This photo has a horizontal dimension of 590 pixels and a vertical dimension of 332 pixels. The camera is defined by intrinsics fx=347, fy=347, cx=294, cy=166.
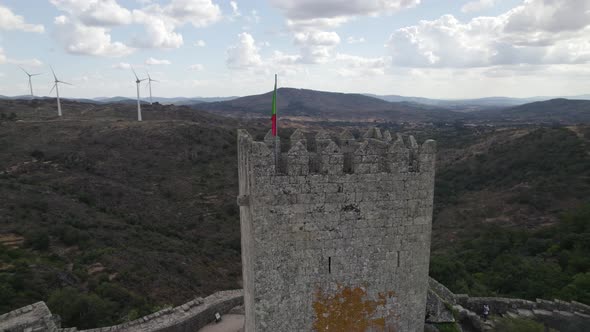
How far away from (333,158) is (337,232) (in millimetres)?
1436

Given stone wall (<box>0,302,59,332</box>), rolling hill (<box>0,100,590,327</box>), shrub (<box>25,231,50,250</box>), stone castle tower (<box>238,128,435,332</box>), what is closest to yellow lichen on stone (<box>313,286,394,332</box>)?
stone castle tower (<box>238,128,435,332</box>)

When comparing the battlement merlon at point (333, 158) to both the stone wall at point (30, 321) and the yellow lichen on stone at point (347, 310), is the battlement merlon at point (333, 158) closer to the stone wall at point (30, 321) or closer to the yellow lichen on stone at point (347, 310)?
the yellow lichen on stone at point (347, 310)

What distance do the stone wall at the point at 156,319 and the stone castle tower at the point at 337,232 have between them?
7.19m

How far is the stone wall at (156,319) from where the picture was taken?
1141 cm

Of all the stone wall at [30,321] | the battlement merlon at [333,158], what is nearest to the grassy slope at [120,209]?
the stone wall at [30,321]

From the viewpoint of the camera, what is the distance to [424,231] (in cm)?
708

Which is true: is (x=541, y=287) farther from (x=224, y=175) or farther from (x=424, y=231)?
(x=224, y=175)

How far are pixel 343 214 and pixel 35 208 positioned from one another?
28747 mm

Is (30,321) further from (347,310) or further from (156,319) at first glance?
(347,310)

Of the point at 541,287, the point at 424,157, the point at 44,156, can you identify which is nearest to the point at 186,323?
the point at 424,157

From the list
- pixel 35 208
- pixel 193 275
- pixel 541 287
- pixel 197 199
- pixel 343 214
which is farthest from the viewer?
pixel 197 199

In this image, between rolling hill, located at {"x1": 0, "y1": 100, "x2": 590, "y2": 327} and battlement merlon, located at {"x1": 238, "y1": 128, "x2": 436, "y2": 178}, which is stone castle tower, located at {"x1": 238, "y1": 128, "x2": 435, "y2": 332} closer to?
battlement merlon, located at {"x1": 238, "y1": 128, "x2": 436, "y2": 178}

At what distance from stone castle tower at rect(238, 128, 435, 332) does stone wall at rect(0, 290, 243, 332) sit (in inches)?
283

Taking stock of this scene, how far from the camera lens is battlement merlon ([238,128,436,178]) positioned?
20.8 ft
